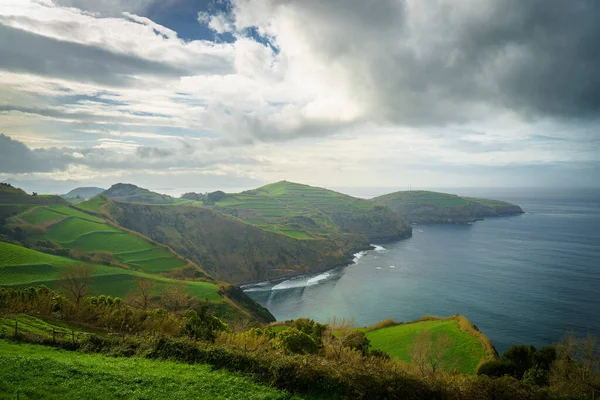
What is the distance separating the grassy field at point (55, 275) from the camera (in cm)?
8481

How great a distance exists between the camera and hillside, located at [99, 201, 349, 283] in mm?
167000

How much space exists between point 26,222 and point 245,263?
296 feet

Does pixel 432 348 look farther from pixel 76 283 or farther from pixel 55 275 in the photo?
pixel 55 275

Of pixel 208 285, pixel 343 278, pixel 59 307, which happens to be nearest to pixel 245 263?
pixel 343 278

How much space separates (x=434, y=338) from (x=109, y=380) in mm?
46827

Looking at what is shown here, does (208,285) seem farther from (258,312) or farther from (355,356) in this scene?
(355,356)

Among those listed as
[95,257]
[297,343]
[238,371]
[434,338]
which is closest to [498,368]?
[434,338]

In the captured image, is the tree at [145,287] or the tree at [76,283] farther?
the tree at [145,287]

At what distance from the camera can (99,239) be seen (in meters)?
135

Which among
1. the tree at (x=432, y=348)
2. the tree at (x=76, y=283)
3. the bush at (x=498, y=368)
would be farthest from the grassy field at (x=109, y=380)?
the tree at (x=76, y=283)

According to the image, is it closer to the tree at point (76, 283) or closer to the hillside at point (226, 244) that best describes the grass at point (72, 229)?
the hillside at point (226, 244)

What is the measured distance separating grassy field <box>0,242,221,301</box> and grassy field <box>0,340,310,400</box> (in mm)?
72188

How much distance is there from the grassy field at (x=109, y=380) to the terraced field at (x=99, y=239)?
10487 centimetres

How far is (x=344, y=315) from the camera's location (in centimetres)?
10494
